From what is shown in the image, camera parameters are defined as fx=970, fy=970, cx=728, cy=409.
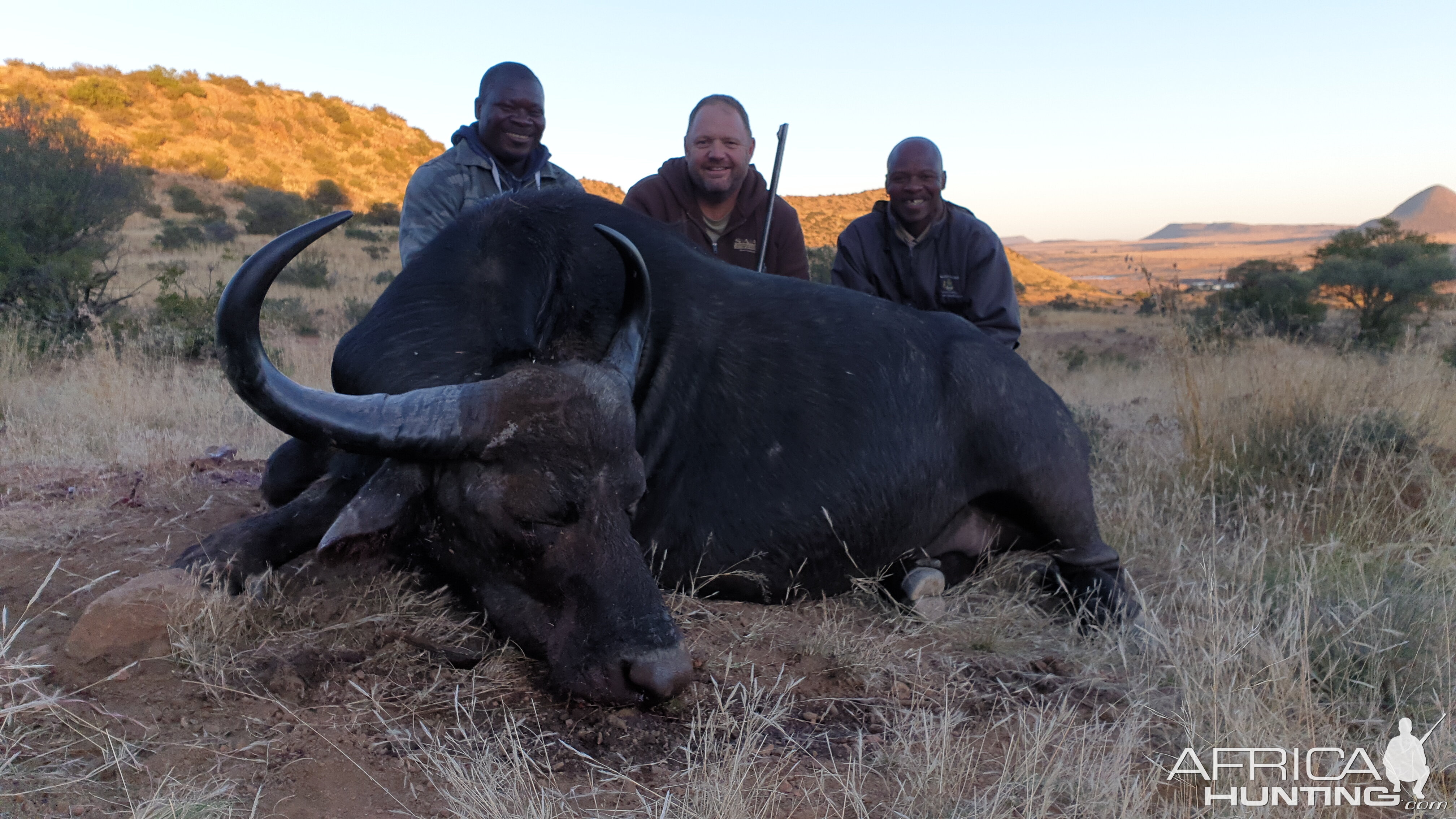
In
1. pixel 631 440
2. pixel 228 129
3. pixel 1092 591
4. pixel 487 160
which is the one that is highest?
pixel 228 129

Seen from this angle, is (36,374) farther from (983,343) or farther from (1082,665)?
(1082,665)

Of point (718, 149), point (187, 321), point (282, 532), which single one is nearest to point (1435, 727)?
point (282, 532)

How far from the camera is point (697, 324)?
377cm

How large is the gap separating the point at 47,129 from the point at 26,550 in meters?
20.0

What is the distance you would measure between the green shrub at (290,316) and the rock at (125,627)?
1147 centimetres

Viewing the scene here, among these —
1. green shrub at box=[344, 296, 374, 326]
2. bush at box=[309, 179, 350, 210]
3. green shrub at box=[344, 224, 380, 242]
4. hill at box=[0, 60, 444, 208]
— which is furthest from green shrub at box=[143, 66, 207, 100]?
green shrub at box=[344, 296, 374, 326]

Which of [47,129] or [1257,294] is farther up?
[47,129]

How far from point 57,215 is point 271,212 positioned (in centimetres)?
1932

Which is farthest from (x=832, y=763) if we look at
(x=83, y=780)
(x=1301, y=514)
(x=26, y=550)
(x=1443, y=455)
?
(x=1443, y=455)

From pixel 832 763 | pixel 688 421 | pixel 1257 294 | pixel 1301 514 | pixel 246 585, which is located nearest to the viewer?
pixel 832 763

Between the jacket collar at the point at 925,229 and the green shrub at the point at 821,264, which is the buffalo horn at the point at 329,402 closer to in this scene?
the jacket collar at the point at 925,229

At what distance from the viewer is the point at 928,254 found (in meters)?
6.04

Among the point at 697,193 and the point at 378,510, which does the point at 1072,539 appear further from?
the point at 697,193

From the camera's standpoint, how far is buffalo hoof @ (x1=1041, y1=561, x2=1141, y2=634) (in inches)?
155
